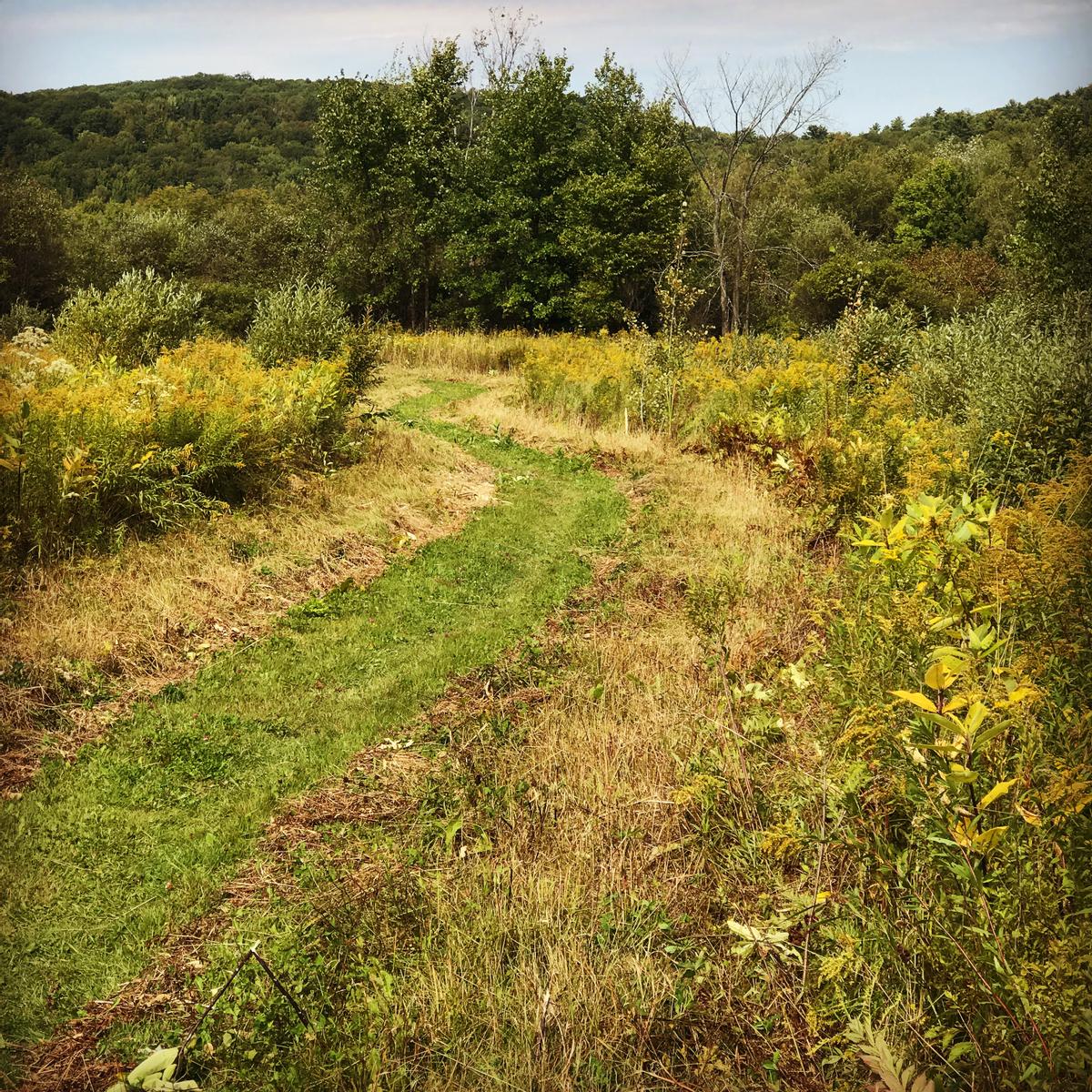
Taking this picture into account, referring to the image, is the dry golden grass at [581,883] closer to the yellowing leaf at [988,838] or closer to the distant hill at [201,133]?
the yellowing leaf at [988,838]

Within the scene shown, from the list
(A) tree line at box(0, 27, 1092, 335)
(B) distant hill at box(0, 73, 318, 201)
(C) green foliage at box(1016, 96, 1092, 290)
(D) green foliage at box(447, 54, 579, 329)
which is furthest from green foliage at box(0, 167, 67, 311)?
(C) green foliage at box(1016, 96, 1092, 290)

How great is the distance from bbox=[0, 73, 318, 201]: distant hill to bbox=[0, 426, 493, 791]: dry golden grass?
3224 cm

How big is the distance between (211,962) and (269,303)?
9265 mm

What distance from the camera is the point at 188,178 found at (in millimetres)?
58094

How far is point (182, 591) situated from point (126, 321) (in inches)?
303

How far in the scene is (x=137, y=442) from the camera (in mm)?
6199

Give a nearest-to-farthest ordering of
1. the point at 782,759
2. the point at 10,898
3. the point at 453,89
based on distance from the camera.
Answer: the point at 10,898 < the point at 782,759 < the point at 453,89

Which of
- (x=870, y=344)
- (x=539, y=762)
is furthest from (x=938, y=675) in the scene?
(x=870, y=344)

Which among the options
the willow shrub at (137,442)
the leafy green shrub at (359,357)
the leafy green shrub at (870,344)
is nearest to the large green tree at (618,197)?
the leafy green shrub at (870,344)

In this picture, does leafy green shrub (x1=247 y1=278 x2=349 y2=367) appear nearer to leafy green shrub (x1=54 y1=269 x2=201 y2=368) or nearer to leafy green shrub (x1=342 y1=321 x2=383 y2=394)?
leafy green shrub (x1=342 y1=321 x2=383 y2=394)

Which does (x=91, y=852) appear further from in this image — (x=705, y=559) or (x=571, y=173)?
(x=571, y=173)

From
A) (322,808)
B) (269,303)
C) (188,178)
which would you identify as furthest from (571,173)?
(188,178)

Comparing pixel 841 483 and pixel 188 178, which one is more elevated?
pixel 188 178

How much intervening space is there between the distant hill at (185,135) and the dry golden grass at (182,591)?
3224 centimetres
